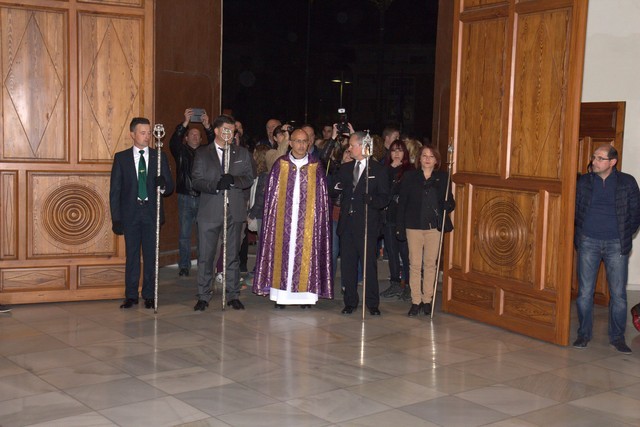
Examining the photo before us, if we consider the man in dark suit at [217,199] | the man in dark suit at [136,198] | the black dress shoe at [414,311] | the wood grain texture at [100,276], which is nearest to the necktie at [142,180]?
the man in dark suit at [136,198]

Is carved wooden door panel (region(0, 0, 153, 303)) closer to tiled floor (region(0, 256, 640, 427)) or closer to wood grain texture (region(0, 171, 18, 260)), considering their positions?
wood grain texture (region(0, 171, 18, 260))

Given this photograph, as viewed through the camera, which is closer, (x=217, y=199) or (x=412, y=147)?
(x=217, y=199)

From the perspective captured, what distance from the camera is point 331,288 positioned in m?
8.45

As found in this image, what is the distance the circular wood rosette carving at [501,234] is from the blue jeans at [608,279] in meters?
0.59

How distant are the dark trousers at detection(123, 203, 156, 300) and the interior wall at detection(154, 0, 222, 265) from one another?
234 centimetres

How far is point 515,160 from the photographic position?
7.56m

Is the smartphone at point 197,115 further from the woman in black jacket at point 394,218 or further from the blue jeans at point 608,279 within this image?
the blue jeans at point 608,279

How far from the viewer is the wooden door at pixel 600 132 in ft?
30.3

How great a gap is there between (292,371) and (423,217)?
2.49 metres

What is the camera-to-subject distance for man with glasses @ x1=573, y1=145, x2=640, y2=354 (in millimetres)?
6938

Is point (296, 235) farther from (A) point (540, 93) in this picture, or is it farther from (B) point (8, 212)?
(B) point (8, 212)

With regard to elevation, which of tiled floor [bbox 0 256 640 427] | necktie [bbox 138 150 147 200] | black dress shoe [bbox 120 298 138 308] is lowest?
tiled floor [bbox 0 256 640 427]

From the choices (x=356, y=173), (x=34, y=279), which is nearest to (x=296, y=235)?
(x=356, y=173)

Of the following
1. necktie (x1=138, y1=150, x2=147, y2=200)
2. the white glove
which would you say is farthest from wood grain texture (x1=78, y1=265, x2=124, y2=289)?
the white glove
